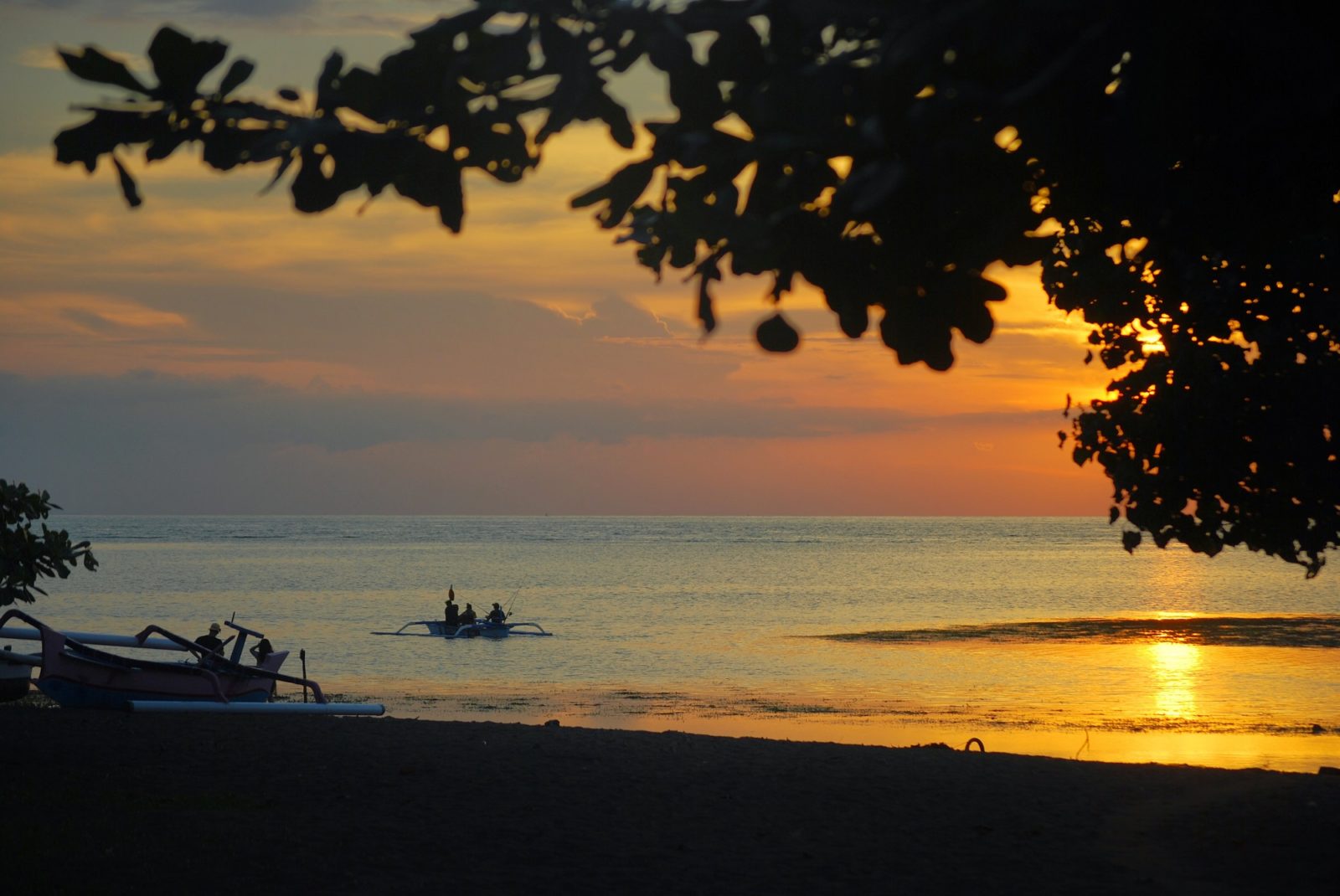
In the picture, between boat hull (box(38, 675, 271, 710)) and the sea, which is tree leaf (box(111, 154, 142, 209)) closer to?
boat hull (box(38, 675, 271, 710))

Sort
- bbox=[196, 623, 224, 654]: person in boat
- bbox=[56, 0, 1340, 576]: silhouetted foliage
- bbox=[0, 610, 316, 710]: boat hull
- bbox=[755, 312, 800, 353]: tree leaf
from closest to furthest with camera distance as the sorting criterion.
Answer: bbox=[56, 0, 1340, 576]: silhouetted foliage, bbox=[755, 312, 800, 353]: tree leaf, bbox=[0, 610, 316, 710]: boat hull, bbox=[196, 623, 224, 654]: person in boat

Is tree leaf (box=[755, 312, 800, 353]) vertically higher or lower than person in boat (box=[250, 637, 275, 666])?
higher

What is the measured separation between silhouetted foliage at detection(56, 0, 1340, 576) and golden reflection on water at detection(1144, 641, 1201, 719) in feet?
83.3

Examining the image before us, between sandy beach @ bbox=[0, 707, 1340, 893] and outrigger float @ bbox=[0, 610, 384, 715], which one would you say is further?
outrigger float @ bbox=[0, 610, 384, 715]

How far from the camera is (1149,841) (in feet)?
33.6

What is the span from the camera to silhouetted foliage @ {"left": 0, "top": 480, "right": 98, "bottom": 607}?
15000mm

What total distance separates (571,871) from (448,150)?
5.65 metres

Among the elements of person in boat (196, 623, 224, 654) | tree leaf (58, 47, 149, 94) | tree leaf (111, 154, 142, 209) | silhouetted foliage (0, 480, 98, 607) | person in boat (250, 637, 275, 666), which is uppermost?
tree leaf (58, 47, 149, 94)

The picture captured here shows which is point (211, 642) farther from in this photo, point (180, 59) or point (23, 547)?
point (180, 59)

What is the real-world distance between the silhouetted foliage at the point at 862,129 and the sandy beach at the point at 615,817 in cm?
498

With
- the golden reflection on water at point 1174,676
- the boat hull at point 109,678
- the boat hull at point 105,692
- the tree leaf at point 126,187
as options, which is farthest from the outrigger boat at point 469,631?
the tree leaf at point 126,187

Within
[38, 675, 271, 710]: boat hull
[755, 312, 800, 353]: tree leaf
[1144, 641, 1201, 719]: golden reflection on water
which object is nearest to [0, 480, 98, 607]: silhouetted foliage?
[38, 675, 271, 710]: boat hull

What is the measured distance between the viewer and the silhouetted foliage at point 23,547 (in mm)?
15000

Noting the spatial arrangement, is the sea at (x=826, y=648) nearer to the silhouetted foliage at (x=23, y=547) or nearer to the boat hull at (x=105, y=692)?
the boat hull at (x=105, y=692)
